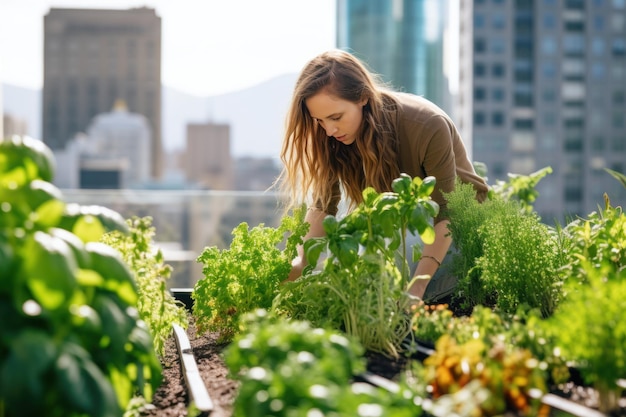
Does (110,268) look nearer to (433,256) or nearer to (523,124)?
(433,256)

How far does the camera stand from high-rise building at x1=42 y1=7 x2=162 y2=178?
106 m

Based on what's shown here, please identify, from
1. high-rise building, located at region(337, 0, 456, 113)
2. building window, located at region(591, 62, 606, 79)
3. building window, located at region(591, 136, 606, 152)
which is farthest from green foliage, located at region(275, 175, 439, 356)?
building window, located at region(591, 62, 606, 79)

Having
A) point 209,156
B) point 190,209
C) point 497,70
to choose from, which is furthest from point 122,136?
point 190,209

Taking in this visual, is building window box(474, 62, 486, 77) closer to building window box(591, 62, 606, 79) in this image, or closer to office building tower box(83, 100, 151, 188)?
→ building window box(591, 62, 606, 79)

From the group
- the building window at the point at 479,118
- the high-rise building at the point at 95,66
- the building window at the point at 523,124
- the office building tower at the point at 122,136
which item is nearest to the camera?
the building window at the point at 479,118

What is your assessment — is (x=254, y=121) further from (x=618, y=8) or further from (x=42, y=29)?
Answer: (x=618, y=8)

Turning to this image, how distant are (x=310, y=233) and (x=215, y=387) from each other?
3.22 feet

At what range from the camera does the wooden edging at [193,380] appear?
141 centimetres

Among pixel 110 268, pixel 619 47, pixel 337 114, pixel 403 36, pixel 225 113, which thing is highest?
pixel 619 47

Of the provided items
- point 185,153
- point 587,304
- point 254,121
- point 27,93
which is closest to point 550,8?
point 587,304

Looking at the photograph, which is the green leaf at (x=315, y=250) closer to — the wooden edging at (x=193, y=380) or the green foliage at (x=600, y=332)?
the wooden edging at (x=193, y=380)

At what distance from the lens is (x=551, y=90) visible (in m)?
57.8

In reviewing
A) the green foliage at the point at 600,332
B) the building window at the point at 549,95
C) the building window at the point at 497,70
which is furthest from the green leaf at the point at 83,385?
the building window at the point at 549,95

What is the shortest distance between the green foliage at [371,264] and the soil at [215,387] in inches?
3.5
